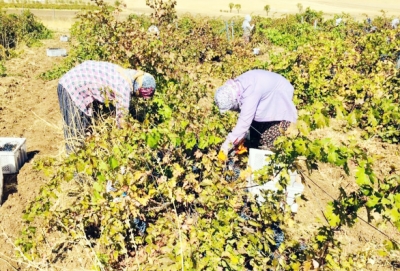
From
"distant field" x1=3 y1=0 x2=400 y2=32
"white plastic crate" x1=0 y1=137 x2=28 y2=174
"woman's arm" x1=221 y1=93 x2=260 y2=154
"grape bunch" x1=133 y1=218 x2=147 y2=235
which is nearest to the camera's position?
"grape bunch" x1=133 y1=218 x2=147 y2=235

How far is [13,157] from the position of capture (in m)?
4.00

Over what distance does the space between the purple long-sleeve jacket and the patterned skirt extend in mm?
74

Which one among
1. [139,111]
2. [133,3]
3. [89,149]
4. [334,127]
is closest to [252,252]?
[89,149]

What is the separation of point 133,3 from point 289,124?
35552 mm

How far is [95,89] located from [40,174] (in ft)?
4.44

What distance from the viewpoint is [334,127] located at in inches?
234

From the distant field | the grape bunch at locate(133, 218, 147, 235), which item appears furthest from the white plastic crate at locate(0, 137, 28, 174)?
the distant field

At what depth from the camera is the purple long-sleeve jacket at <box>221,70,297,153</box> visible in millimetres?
3137

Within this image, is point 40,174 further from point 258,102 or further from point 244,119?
point 258,102

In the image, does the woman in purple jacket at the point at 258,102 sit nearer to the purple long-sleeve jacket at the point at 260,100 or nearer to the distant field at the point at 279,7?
the purple long-sleeve jacket at the point at 260,100

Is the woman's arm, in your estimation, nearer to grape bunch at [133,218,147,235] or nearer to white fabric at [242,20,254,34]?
grape bunch at [133,218,147,235]

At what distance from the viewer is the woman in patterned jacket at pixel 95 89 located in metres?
3.23

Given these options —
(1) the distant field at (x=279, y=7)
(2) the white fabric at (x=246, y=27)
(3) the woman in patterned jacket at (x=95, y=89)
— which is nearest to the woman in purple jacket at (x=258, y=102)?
(3) the woman in patterned jacket at (x=95, y=89)

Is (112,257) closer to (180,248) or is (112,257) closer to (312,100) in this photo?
(180,248)
